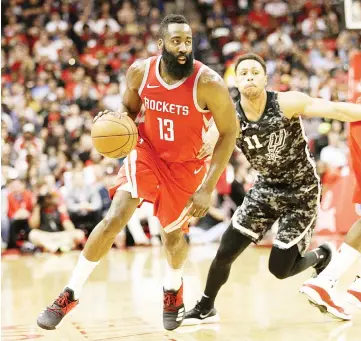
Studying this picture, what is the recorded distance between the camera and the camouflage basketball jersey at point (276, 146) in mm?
5430

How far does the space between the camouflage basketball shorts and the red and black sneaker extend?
695mm

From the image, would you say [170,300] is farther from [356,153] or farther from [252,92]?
[356,153]

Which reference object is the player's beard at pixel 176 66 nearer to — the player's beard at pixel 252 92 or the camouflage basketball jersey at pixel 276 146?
the player's beard at pixel 252 92

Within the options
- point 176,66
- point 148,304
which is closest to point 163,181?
point 176,66

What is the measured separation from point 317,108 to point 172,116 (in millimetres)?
1036

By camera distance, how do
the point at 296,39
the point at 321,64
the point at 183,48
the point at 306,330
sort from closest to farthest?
the point at 183,48
the point at 306,330
the point at 321,64
the point at 296,39

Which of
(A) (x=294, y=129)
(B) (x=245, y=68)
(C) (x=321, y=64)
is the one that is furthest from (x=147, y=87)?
(C) (x=321, y=64)

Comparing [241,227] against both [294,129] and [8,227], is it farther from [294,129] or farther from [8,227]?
[8,227]

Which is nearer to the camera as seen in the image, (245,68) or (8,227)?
(245,68)

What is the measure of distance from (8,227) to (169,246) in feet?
18.6

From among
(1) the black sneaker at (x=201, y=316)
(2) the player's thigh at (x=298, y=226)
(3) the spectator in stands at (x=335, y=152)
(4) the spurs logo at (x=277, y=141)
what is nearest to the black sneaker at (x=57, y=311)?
(1) the black sneaker at (x=201, y=316)

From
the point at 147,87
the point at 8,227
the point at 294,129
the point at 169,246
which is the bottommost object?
the point at 8,227

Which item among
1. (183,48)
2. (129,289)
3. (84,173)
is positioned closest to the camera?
(183,48)

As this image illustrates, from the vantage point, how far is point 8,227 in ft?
34.9
